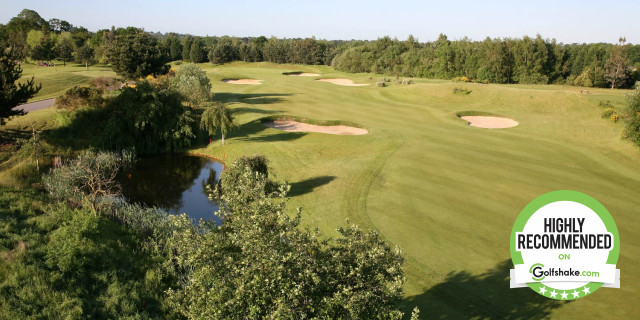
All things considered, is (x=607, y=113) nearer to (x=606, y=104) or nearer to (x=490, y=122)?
(x=606, y=104)

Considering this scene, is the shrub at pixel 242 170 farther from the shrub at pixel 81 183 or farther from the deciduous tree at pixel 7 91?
the deciduous tree at pixel 7 91

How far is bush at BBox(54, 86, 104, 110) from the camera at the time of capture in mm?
36438

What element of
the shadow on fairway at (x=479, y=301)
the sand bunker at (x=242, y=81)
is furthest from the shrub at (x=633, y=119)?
the sand bunker at (x=242, y=81)

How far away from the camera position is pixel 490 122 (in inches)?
1886

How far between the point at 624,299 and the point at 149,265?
66.3 feet

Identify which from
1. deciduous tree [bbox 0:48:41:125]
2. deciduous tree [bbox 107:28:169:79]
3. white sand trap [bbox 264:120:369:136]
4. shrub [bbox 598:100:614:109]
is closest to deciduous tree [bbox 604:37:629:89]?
shrub [bbox 598:100:614:109]

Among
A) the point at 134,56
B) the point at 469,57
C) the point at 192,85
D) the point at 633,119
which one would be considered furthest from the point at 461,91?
the point at 134,56

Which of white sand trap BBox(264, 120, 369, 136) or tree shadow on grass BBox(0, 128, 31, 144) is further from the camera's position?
white sand trap BBox(264, 120, 369, 136)

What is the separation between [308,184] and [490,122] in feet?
103

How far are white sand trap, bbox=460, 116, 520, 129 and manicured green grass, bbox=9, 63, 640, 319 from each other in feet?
4.70

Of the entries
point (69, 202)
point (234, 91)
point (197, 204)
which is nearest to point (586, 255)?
point (197, 204)

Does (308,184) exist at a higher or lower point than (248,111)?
lower

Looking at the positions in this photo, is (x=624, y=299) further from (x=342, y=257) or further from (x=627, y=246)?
(x=342, y=257)

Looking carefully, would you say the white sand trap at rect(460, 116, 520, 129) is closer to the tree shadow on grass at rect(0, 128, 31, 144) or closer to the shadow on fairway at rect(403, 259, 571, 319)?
the shadow on fairway at rect(403, 259, 571, 319)
